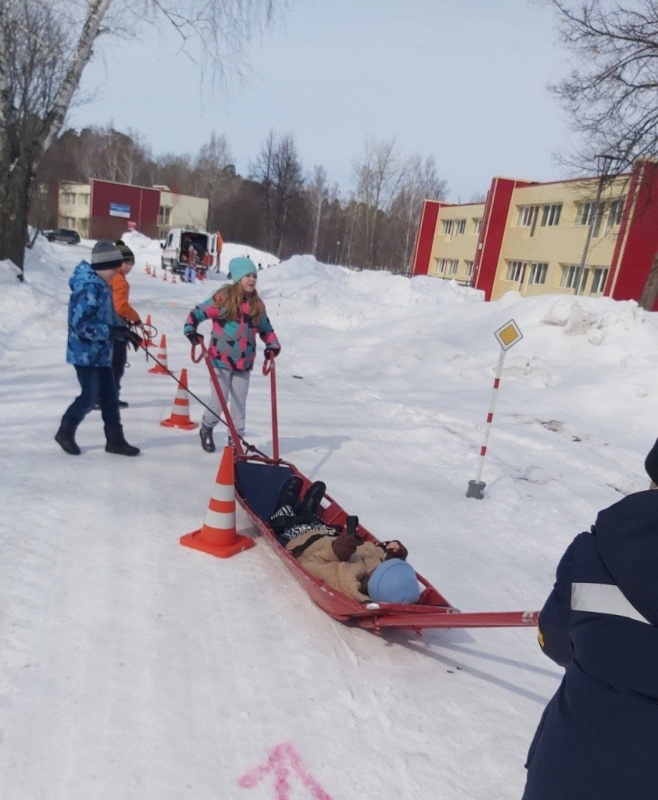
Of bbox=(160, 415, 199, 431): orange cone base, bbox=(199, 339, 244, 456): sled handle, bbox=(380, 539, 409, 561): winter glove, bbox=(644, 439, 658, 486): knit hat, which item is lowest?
bbox=(160, 415, 199, 431): orange cone base

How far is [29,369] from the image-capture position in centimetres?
851

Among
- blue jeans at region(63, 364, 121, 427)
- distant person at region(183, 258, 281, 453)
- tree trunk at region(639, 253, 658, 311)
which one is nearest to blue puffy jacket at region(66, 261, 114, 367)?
blue jeans at region(63, 364, 121, 427)

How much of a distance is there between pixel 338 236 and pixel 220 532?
63.4 m

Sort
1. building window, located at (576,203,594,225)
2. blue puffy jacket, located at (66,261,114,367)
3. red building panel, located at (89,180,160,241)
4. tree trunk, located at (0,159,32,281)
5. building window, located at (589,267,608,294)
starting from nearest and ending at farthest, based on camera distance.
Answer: blue puffy jacket, located at (66,261,114,367)
tree trunk, located at (0,159,32,281)
building window, located at (589,267,608,294)
building window, located at (576,203,594,225)
red building panel, located at (89,180,160,241)

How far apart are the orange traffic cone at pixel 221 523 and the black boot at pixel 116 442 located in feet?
5.44

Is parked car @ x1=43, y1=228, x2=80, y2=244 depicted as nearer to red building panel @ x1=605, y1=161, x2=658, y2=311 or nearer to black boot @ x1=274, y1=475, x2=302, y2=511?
red building panel @ x1=605, y1=161, x2=658, y2=311

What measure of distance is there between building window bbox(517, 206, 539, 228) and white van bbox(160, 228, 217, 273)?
17.8 metres

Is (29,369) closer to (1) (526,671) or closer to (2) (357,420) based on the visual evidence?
(2) (357,420)

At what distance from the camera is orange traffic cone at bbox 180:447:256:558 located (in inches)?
164

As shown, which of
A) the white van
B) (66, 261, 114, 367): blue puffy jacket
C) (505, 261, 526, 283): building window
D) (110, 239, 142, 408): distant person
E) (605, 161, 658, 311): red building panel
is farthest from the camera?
(505, 261, 526, 283): building window

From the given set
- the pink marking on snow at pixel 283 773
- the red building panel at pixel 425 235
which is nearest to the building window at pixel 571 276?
the red building panel at pixel 425 235

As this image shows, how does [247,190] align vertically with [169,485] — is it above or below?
above

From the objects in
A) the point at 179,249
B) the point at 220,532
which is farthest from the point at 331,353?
the point at 179,249

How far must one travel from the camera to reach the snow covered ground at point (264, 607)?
2.48 metres
